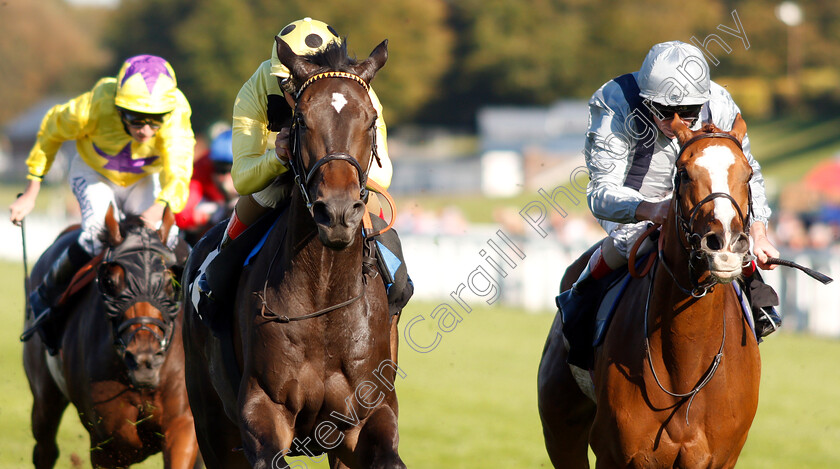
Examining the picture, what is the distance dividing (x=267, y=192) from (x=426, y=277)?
1455cm

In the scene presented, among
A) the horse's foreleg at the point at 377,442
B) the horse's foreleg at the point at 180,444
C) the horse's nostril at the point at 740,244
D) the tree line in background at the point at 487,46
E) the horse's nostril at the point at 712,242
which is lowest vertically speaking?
the horse's foreleg at the point at 180,444

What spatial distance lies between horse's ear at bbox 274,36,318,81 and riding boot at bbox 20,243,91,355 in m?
2.70

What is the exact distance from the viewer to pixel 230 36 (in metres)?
48.2

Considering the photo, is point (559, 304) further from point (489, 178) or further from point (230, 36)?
point (230, 36)

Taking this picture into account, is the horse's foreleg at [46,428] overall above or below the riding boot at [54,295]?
below

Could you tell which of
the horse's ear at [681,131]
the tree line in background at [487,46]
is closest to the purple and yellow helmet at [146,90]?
the horse's ear at [681,131]

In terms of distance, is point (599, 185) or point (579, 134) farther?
point (579, 134)

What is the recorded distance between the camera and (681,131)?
3.95 metres

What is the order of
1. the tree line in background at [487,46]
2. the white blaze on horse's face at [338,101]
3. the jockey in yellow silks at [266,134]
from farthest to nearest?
the tree line in background at [487,46], the jockey in yellow silks at [266,134], the white blaze on horse's face at [338,101]

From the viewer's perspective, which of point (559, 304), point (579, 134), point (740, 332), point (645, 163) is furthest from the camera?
point (579, 134)

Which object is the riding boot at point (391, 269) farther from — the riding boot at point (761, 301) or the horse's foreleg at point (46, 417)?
the horse's foreleg at point (46, 417)

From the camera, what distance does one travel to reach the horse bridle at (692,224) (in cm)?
366

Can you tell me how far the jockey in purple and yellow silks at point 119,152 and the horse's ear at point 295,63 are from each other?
1955 mm

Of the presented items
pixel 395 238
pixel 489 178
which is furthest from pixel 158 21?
pixel 395 238
